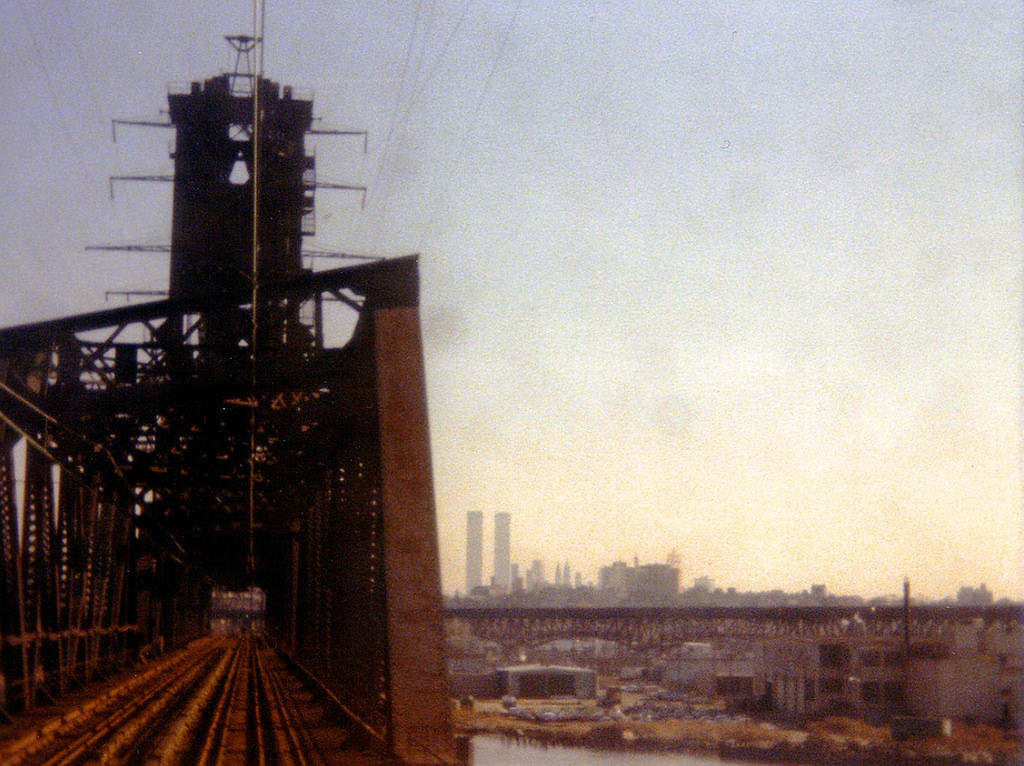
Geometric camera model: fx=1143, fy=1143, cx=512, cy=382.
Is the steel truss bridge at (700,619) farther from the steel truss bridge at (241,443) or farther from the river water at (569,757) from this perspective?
the steel truss bridge at (241,443)

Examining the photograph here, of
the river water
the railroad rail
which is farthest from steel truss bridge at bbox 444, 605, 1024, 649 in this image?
the railroad rail

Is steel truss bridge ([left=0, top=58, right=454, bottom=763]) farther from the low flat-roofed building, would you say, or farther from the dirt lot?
the low flat-roofed building

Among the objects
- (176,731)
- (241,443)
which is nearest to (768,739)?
(241,443)

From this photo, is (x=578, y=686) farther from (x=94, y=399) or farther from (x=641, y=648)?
(x=94, y=399)

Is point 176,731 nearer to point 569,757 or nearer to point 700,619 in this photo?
point 569,757

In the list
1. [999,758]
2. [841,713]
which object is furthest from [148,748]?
[841,713]

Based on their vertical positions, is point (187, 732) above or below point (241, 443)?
below
